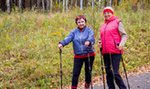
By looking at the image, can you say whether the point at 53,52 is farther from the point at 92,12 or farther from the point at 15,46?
the point at 92,12

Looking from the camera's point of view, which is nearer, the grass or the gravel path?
the gravel path

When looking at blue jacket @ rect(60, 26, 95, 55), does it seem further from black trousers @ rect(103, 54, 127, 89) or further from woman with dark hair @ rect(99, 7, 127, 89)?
black trousers @ rect(103, 54, 127, 89)

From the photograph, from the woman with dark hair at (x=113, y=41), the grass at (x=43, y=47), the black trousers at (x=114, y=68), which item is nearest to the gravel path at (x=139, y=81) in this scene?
the grass at (x=43, y=47)

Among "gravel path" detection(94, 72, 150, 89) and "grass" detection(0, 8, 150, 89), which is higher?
"grass" detection(0, 8, 150, 89)

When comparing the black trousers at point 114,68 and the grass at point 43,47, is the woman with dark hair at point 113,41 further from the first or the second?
the grass at point 43,47

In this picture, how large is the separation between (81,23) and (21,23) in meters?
7.37

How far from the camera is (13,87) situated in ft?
32.0

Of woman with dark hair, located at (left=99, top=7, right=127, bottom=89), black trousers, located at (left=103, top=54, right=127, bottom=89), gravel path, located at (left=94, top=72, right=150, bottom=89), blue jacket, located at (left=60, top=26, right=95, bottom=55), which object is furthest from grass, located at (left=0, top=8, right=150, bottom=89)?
woman with dark hair, located at (left=99, top=7, right=127, bottom=89)

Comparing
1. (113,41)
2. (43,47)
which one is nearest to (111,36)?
(113,41)

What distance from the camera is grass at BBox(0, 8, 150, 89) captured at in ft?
33.9

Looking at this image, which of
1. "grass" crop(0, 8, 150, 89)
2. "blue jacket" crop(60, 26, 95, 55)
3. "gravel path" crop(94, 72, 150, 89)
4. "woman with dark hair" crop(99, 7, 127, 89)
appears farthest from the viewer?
"grass" crop(0, 8, 150, 89)

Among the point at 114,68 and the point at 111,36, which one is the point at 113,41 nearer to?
the point at 111,36

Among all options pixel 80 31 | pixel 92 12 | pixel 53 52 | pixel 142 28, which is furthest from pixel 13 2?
pixel 80 31

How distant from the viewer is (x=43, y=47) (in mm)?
12406
